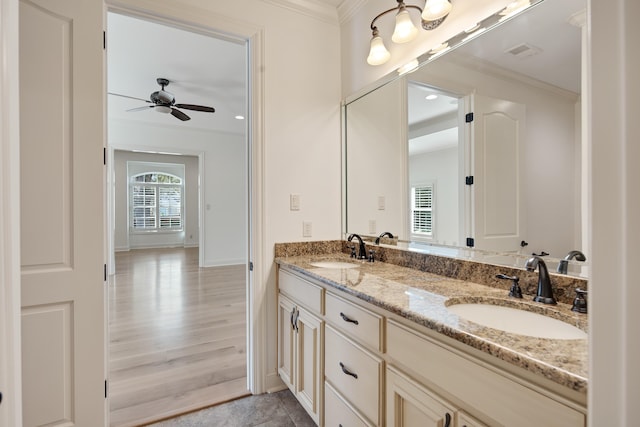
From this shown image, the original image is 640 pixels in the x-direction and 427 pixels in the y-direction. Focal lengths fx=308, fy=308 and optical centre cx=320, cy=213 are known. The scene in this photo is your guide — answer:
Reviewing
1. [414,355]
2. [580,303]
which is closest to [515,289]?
[580,303]

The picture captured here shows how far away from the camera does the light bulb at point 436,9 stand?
1467mm

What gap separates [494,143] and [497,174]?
144 millimetres

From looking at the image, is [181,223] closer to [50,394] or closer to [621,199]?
[50,394]

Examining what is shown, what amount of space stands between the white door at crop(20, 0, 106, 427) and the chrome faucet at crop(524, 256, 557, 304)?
75.9 inches

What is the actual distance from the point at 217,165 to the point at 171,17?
451 cm

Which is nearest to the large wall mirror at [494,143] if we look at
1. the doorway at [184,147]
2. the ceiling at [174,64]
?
the doorway at [184,147]

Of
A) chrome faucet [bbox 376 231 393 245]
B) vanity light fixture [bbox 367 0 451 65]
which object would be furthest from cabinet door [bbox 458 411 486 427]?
vanity light fixture [bbox 367 0 451 65]

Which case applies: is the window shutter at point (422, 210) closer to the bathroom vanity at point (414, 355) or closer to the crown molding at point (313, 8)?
the bathroom vanity at point (414, 355)

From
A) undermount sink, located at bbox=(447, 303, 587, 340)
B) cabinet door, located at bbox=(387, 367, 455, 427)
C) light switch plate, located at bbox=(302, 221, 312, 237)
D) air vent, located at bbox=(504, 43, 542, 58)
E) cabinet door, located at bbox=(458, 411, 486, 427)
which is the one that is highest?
air vent, located at bbox=(504, 43, 542, 58)

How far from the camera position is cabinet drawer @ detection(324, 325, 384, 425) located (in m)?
1.18

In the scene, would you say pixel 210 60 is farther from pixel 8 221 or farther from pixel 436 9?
pixel 8 221

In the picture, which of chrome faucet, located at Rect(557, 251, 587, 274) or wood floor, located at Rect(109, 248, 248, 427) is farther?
wood floor, located at Rect(109, 248, 248, 427)

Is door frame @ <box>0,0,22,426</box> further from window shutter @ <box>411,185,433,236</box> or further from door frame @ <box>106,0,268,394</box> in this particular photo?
window shutter @ <box>411,185,433,236</box>

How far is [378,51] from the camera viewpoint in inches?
74.3
